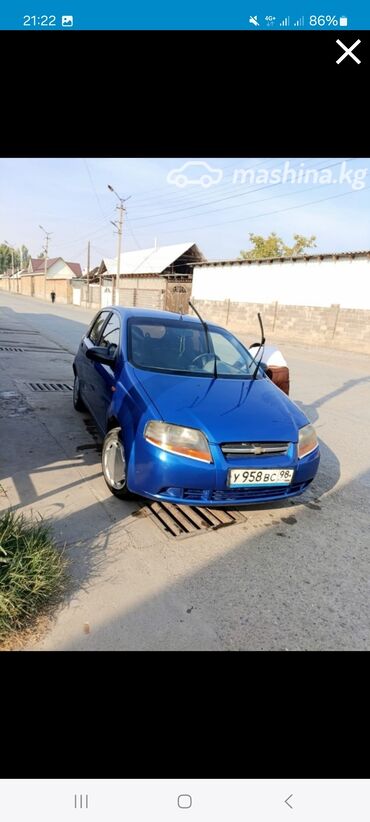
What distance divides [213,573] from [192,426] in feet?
2.92

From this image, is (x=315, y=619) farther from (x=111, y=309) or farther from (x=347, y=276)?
(x=347, y=276)

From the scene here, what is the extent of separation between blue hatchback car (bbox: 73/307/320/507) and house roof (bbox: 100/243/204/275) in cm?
2804

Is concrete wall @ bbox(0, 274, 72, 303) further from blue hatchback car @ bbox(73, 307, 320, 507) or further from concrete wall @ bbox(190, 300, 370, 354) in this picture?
blue hatchback car @ bbox(73, 307, 320, 507)

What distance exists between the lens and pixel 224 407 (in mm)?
2938

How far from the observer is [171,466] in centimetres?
261

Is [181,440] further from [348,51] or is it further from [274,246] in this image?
[274,246]

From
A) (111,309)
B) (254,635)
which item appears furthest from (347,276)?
(254,635)

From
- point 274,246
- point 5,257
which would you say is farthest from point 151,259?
point 5,257

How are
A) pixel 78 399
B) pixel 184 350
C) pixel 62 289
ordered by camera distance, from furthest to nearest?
pixel 62 289 → pixel 78 399 → pixel 184 350

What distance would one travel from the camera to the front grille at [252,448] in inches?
104

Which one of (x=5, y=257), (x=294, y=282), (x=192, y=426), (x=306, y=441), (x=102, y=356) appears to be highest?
(x=5, y=257)

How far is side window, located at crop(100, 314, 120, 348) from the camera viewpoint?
13.1 feet

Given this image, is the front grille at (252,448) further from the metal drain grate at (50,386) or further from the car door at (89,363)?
the metal drain grate at (50,386)

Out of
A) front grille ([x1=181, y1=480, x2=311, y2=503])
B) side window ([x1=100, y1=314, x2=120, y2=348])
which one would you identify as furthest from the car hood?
side window ([x1=100, y1=314, x2=120, y2=348])
